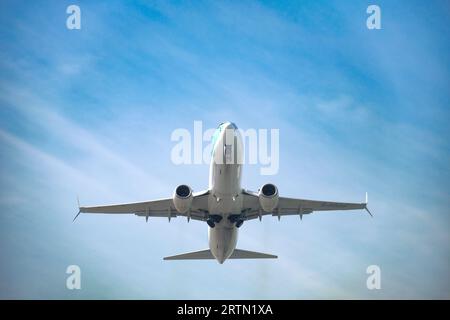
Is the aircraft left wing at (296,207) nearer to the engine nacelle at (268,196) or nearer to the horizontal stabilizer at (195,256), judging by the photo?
the engine nacelle at (268,196)

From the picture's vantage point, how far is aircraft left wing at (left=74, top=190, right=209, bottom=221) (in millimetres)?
36409

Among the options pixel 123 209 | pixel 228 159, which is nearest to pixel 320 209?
pixel 228 159

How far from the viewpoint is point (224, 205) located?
34.3 metres

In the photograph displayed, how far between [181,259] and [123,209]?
247 inches

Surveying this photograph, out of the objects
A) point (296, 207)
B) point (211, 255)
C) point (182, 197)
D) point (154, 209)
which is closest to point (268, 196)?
point (182, 197)

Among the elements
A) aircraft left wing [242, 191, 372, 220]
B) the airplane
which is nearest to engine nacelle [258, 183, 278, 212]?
the airplane

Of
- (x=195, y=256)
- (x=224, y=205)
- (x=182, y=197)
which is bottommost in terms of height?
(x=195, y=256)

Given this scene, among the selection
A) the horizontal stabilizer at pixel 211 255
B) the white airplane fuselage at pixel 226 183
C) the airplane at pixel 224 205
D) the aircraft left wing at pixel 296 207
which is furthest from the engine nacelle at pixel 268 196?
the horizontal stabilizer at pixel 211 255

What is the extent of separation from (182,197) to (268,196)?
15.9 ft

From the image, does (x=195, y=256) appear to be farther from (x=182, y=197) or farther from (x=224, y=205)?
(x=182, y=197)

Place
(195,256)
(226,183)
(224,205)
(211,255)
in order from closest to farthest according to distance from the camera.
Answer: (226,183), (224,205), (211,255), (195,256)

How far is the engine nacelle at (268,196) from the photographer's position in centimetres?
3266
